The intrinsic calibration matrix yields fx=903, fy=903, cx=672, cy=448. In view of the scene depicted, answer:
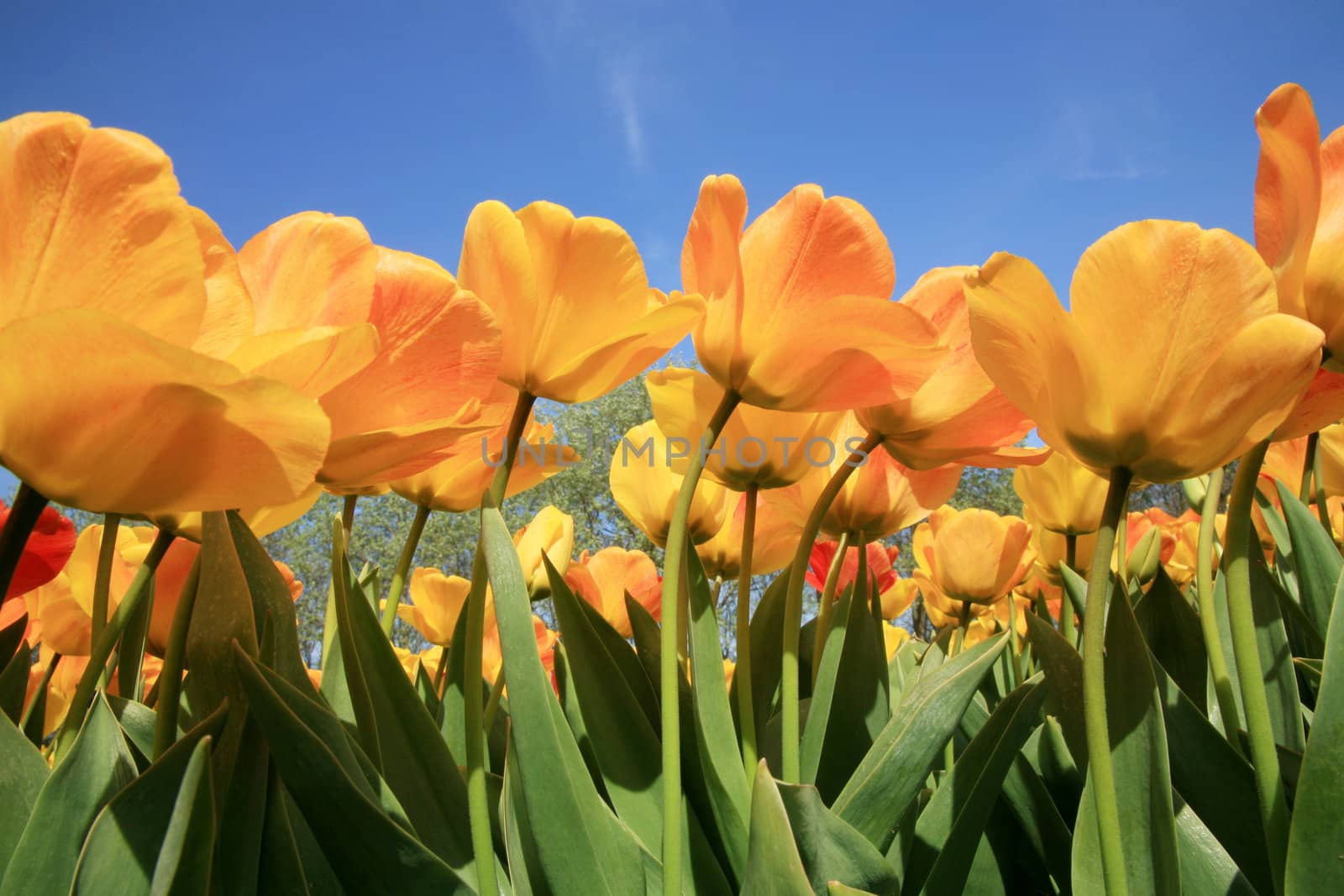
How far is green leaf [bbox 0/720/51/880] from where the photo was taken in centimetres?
44

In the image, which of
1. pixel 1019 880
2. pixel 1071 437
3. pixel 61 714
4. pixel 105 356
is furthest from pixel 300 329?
pixel 61 714

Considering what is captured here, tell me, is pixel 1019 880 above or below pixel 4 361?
below

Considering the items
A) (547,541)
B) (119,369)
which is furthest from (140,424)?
(547,541)

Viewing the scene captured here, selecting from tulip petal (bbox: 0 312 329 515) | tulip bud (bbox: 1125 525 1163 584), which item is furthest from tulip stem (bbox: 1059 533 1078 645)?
tulip petal (bbox: 0 312 329 515)

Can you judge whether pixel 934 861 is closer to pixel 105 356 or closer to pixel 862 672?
pixel 862 672

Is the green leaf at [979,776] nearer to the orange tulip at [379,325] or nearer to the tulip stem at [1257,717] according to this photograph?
the tulip stem at [1257,717]

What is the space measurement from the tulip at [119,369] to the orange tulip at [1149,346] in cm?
35

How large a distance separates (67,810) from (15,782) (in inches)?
2.2

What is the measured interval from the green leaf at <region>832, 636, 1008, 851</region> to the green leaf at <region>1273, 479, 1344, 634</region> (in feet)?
1.44

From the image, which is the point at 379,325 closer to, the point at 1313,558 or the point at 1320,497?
the point at 1313,558

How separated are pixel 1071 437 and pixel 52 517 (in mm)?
694

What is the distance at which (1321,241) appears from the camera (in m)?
0.52

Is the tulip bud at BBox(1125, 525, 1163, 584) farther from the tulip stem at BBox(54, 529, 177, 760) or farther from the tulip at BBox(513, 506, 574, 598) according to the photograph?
the tulip stem at BBox(54, 529, 177, 760)

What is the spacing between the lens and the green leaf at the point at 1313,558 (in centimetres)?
81
